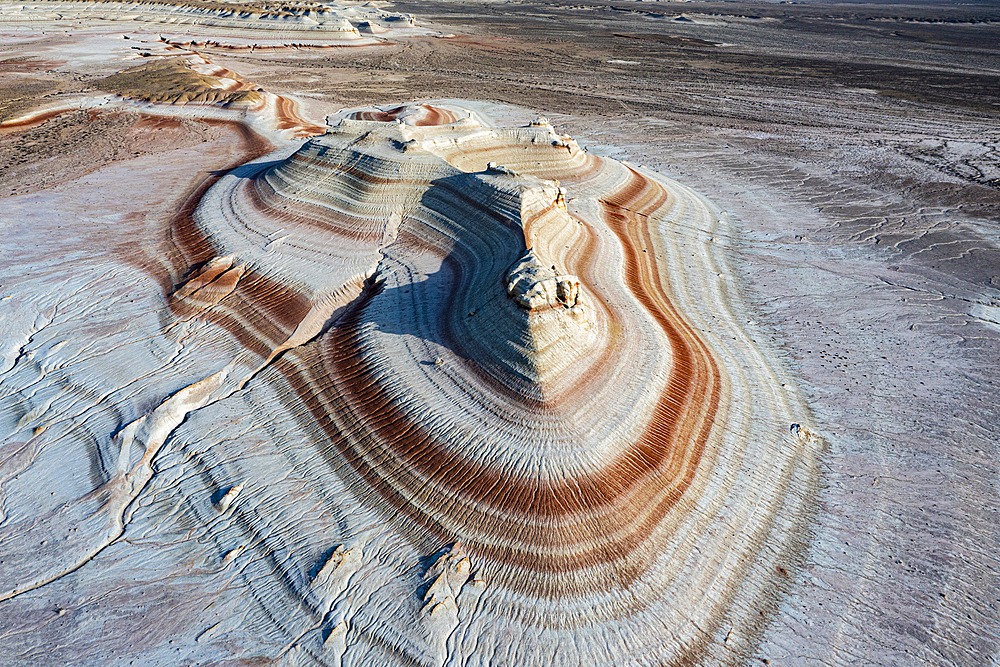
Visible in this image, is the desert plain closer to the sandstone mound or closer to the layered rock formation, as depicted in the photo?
the sandstone mound

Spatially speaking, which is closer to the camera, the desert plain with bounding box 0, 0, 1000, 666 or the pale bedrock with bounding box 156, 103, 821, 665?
the pale bedrock with bounding box 156, 103, 821, 665

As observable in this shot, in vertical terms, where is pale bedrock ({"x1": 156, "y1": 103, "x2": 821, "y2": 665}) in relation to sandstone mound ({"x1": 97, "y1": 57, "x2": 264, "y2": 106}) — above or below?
above

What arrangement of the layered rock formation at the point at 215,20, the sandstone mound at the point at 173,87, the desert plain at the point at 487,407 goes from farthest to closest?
the layered rock formation at the point at 215,20 < the sandstone mound at the point at 173,87 < the desert plain at the point at 487,407

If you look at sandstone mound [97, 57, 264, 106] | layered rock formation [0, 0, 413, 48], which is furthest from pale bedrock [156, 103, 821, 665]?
layered rock formation [0, 0, 413, 48]

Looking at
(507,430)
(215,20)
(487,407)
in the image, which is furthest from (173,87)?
(507,430)

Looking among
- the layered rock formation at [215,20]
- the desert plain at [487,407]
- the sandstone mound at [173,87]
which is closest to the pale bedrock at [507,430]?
the desert plain at [487,407]

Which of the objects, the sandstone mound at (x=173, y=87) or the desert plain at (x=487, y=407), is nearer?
the desert plain at (x=487, y=407)

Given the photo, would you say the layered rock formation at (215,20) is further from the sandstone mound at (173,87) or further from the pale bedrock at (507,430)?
the pale bedrock at (507,430)
